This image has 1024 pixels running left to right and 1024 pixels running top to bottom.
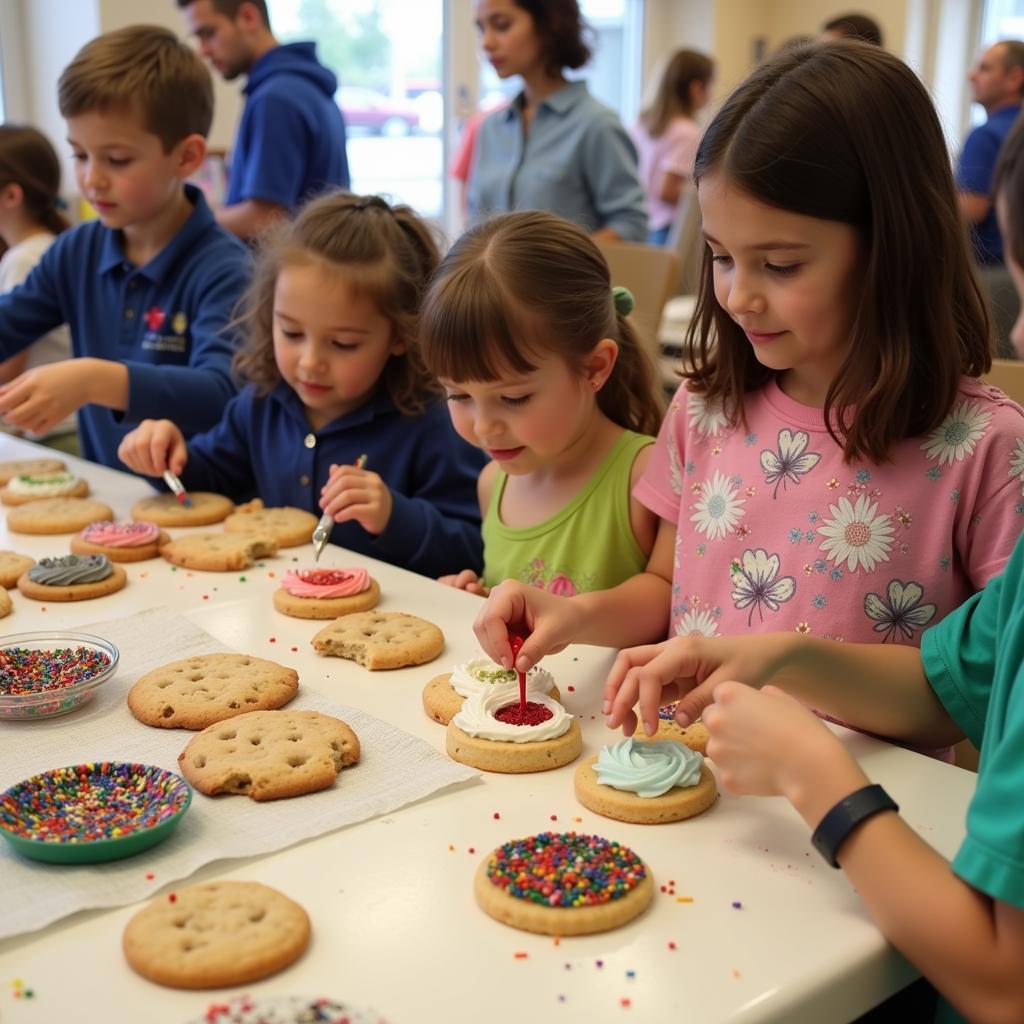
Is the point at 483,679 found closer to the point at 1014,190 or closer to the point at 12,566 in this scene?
the point at 1014,190

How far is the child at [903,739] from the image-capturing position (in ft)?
2.53

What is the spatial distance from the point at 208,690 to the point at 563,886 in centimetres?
50

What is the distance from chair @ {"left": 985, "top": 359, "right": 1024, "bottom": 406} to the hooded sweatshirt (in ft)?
6.73

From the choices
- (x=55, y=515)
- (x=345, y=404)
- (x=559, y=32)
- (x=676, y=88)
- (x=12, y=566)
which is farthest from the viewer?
(x=676, y=88)

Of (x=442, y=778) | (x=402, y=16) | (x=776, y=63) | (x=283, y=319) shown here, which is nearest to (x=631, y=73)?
(x=402, y=16)

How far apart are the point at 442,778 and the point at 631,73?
635 centimetres

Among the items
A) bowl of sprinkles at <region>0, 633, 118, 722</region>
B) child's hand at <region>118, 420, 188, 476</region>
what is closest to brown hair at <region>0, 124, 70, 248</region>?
child's hand at <region>118, 420, 188, 476</region>

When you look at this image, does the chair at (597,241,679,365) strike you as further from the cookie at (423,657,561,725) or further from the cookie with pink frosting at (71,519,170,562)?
the cookie at (423,657,561,725)

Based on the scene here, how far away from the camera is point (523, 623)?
1.23 metres

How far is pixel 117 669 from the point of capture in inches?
50.3

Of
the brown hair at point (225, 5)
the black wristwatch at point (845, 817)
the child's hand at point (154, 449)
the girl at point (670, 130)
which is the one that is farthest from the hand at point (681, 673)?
the girl at point (670, 130)

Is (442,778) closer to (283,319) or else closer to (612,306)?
(612,306)

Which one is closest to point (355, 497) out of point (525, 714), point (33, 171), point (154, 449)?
point (154, 449)

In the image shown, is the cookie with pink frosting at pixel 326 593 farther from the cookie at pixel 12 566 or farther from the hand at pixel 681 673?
the hand at pixel 681 673
